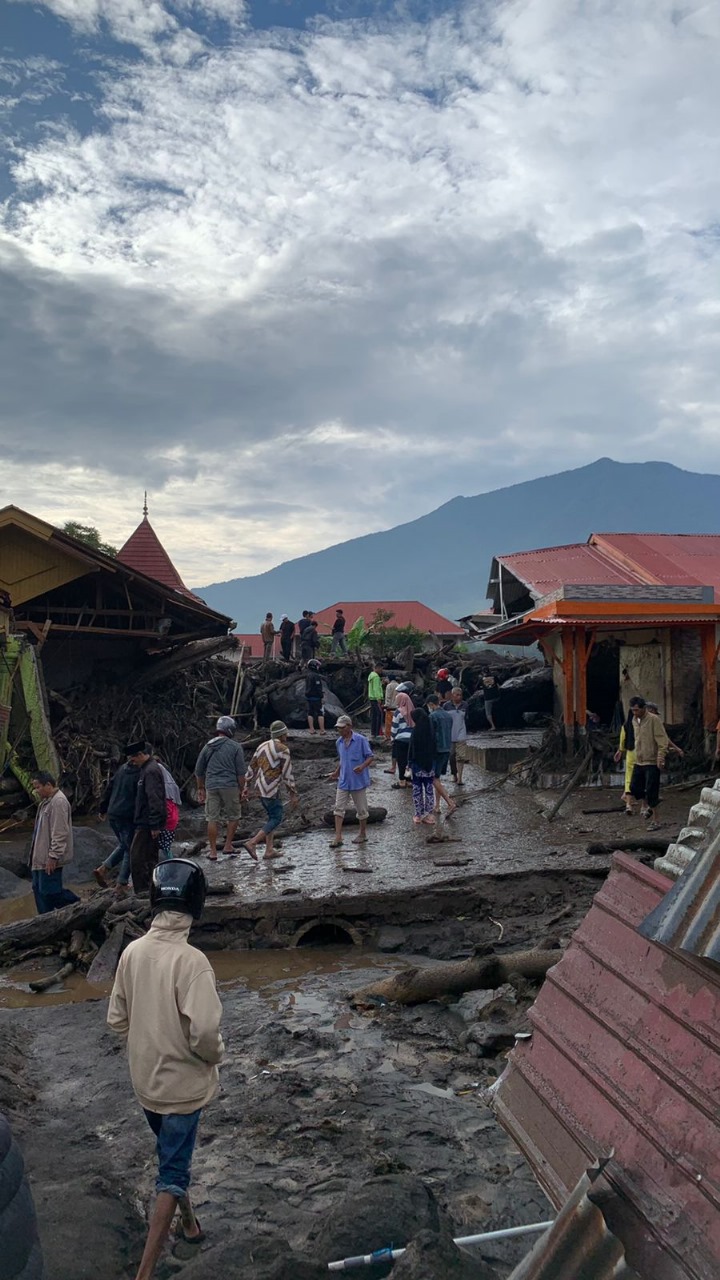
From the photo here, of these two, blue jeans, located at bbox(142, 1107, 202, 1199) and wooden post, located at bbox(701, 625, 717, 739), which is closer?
blue jeans, located at bbox(142, 1107, 202, 1199)

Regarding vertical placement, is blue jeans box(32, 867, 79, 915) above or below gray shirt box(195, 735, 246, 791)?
below

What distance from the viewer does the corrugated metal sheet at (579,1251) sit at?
2895mm

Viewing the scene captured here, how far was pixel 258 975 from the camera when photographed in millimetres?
8047

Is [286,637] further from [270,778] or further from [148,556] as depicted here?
[270,778]

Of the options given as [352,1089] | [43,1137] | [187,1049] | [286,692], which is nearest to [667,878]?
[187,1049]

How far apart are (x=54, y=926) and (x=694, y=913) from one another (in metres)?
7.10

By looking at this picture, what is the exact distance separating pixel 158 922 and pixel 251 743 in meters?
16.2

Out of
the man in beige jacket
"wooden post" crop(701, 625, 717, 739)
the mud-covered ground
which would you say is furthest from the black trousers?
the man in beige jacket

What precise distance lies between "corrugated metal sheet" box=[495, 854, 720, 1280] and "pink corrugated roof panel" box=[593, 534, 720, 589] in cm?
1402

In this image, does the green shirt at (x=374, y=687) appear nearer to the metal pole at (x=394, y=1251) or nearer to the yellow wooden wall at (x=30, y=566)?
the yellow wooden wall at (x=30, y=566)

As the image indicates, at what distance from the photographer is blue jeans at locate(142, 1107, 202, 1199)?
12.7 feet

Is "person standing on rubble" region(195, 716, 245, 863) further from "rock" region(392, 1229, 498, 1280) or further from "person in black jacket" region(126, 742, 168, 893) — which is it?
"rock" region(392, 1229, 498, 1280)

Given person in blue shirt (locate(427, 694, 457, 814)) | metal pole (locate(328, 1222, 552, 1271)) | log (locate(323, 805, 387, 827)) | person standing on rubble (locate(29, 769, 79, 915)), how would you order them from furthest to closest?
log (locate(323, 805, 387, 827)) < person in blue shirt (locate(427, 694, 457, 814)) < person standing on rubble (locate(29, 769, 79, 915)) < metal pole (locate(328, 1222, 552, 1271))

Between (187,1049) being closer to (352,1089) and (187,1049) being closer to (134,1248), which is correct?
(134,1248)
